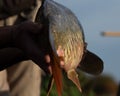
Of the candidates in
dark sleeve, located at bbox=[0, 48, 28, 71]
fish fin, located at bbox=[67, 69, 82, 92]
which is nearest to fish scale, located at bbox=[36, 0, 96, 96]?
fish fin, located at bbox=[67, 69, 82, 92]

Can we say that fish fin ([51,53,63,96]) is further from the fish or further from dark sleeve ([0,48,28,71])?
dark sleeve ([0,48,28,71])

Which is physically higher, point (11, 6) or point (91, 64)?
point (91, 64)

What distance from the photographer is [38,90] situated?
185 inches

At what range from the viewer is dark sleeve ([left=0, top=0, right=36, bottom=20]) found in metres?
3.97

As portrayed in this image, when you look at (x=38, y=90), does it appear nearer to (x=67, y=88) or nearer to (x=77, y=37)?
(x=67, y=88)

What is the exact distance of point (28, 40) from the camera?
7.22ft

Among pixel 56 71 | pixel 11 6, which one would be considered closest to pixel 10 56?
pixel 56 71

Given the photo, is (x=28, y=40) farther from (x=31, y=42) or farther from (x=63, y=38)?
(x=63, y=38)

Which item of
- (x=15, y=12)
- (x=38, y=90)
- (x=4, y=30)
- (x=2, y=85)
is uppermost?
(x=4, y=30)

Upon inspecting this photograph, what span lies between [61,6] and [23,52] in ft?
0.85

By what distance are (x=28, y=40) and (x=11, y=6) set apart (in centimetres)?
182

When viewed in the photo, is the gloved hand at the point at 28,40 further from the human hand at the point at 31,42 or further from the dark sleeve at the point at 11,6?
the dark sleeve at the point at 11,6

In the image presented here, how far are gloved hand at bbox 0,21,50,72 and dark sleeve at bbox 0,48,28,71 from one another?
0.03 metres

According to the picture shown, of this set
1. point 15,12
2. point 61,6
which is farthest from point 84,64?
point 15,12
